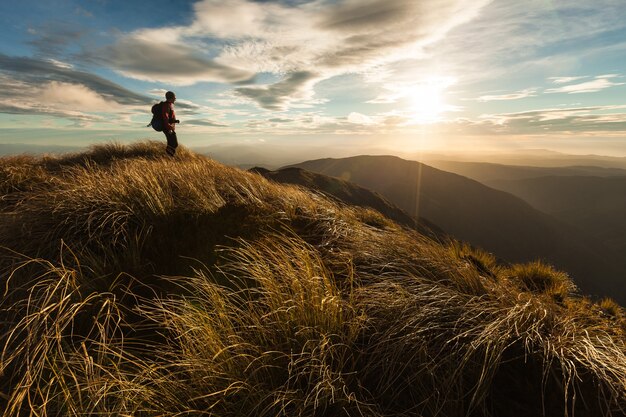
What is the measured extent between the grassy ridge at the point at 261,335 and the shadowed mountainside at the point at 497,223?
421 ft

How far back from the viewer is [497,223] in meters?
149

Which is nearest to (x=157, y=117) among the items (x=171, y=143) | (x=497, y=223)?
(x=171, y=143)

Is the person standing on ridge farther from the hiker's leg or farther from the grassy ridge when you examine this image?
the grassy ridge

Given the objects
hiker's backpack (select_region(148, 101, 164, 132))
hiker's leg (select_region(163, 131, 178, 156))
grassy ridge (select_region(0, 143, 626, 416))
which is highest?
hiker's backpack (select_region(148, 101, 164, 132))

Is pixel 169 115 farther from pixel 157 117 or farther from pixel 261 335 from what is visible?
pixel 261 335

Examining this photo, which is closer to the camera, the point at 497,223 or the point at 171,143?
the point at 171,143

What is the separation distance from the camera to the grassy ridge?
2.22m

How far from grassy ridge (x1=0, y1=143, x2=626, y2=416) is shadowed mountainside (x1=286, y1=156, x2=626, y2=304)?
12845 cm

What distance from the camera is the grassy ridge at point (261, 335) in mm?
2225

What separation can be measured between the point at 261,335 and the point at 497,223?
558 ft

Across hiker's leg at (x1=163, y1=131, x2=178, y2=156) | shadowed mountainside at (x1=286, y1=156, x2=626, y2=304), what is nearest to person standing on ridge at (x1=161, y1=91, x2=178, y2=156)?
hiker's leg at (x1=163, y1=131, x2=178, y2=156)

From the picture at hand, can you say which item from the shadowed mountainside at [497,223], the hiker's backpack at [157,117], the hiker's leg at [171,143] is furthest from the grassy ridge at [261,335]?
the shadowed mountainside at [497,223]

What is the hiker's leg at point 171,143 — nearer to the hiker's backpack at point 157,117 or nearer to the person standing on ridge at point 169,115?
the person standing on ridge at point 169,115

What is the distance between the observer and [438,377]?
2.56m
